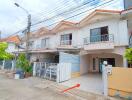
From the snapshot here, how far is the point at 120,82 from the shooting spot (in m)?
7.95

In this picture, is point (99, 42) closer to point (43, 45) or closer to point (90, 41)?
point (90, 41)

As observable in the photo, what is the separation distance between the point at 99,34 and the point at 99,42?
1371 millimetres

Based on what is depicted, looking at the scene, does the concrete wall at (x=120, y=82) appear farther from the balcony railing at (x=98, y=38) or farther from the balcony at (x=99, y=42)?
the balcony railing at (x=98, y=38)

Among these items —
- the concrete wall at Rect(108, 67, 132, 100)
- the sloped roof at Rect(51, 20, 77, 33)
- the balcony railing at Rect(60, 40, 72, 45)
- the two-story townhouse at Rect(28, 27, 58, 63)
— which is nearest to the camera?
the concrete wall at Rect(108, 67, 132, 100)

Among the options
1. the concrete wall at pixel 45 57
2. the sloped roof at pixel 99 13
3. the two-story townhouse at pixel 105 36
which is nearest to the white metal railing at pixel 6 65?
the concrete wall at pixel 45 57

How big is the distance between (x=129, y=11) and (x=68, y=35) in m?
8.56

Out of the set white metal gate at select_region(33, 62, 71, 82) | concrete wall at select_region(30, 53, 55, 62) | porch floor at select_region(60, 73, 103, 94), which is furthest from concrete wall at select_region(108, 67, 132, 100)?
concrete wall at select_region(30, 53, 55, 62)

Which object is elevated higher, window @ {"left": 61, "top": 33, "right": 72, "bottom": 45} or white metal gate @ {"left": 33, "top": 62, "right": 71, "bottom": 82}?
window @ {"left": 61, "top": 33, "right": 72, "bottom": 45}

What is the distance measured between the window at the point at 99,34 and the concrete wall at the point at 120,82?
723 cm

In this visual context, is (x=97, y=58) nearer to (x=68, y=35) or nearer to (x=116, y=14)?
(x=68, y=35)

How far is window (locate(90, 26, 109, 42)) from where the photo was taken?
593 inches

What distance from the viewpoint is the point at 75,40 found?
17.8 metres

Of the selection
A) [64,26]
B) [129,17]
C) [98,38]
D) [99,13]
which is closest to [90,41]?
[98,38]

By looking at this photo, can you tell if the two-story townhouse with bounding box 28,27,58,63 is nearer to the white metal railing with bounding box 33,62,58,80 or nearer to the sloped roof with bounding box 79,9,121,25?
the white metal railing with bounding box 33,62,58,80
